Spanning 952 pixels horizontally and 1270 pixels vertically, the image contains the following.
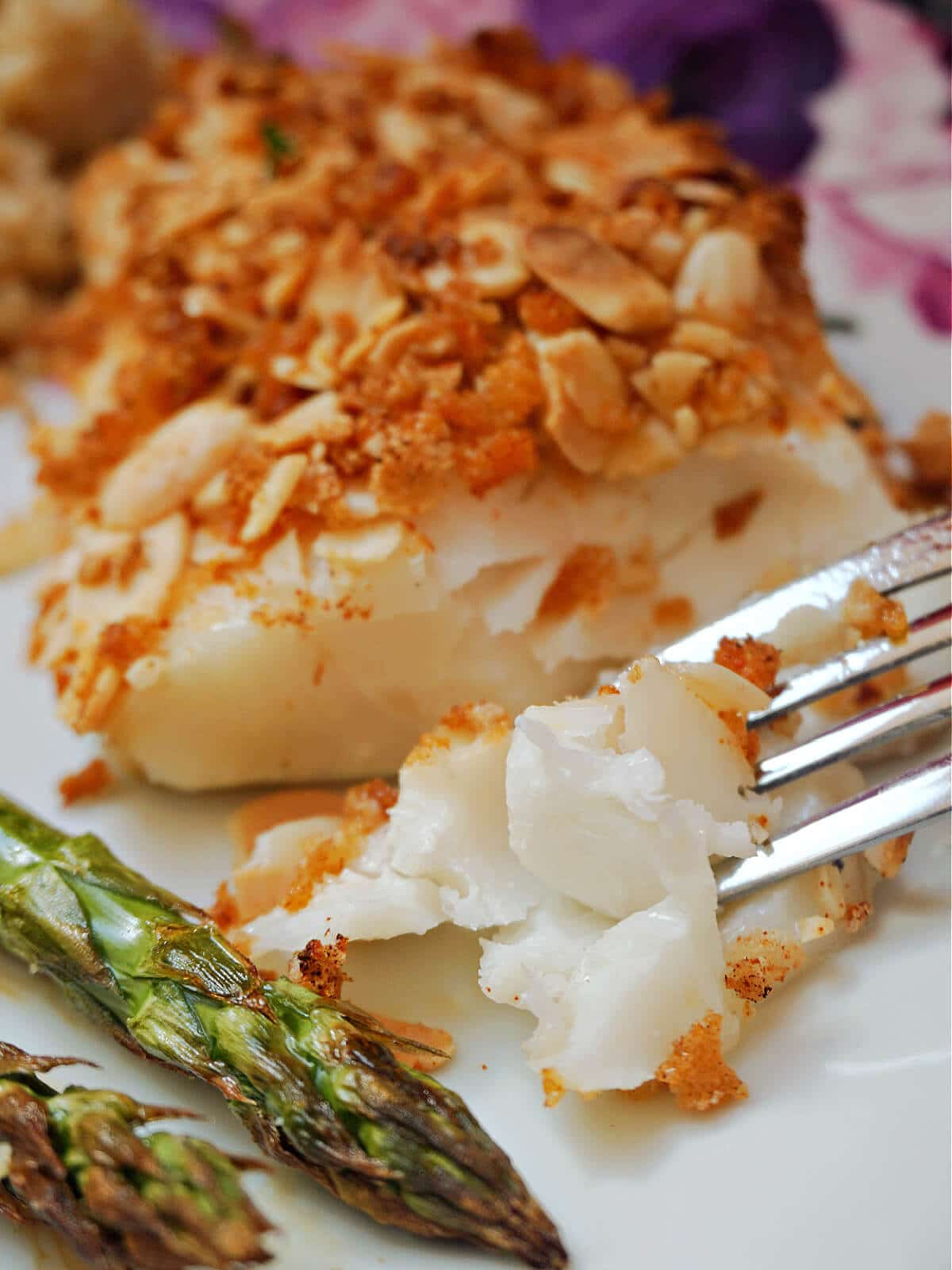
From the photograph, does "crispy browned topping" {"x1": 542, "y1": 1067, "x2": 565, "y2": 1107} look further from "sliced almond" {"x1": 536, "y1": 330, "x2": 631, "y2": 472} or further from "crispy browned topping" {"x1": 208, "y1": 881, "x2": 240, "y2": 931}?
"sliced almond" {"x1": 536, "y1": 330, "x2": 631, "y2": 472}

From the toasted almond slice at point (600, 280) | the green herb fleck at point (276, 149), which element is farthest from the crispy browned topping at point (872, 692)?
the green herb fleck at point (276, 149)

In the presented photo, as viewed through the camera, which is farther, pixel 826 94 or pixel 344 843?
pixel 826 94

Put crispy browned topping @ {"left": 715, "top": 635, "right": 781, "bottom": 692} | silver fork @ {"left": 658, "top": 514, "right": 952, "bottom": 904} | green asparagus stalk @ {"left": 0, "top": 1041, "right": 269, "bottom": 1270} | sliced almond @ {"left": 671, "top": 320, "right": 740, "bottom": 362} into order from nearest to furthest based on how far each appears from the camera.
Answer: green asparagus stalk @ {"left": 0, "top": 1041, "right": 269, "bottom": 1270} < silver fork @ {"left": 658, "top": 514, "right": 952, "bottom": 904} < crispy browned topping @ {"left": 715, "top": 635, "right": 781, "bottom": 692} < sliced almond @ {"left": 671, "top": 320, "right": 740, "bottom": 362}

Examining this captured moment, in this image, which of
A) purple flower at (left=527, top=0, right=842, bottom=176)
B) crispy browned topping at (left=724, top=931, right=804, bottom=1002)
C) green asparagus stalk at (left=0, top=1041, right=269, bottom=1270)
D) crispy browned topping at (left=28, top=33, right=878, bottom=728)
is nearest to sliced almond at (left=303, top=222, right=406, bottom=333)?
crispy browned topping at (left=28, top=33, right=878, bottom=728)

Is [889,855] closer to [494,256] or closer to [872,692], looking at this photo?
[872,692]

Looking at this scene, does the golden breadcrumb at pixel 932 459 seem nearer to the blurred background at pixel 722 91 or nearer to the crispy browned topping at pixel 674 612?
the blurred background at pixel 722 91

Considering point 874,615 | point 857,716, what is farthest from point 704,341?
point 857,716
